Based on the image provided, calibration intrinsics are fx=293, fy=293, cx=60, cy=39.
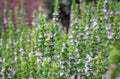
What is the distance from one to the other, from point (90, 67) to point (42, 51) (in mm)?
721

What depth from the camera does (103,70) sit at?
10.5ft

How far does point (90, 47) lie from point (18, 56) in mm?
1403

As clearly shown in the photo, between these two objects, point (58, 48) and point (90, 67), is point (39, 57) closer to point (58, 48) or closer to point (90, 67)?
point (58, 48)

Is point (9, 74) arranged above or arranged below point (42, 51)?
below

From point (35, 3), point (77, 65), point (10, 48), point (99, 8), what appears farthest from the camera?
point (35, 3)

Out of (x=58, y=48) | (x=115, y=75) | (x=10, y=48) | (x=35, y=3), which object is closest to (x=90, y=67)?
(x=58, y=48)

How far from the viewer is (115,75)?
79.8 inches

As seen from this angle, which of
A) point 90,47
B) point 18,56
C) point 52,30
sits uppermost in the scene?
point 52,30

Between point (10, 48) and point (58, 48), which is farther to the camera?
point (10, 48)

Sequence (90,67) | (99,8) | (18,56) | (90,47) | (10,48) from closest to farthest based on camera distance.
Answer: (90,67), (90,47), (99,8), (18,56), (10,48)

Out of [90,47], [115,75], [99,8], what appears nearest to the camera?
[115,75]

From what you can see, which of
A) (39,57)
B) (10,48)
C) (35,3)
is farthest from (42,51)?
(35,3)

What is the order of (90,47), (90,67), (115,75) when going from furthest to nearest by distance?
(90,47)
(90,67)
(115,75)

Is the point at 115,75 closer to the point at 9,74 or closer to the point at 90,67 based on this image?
the point at 90,67
